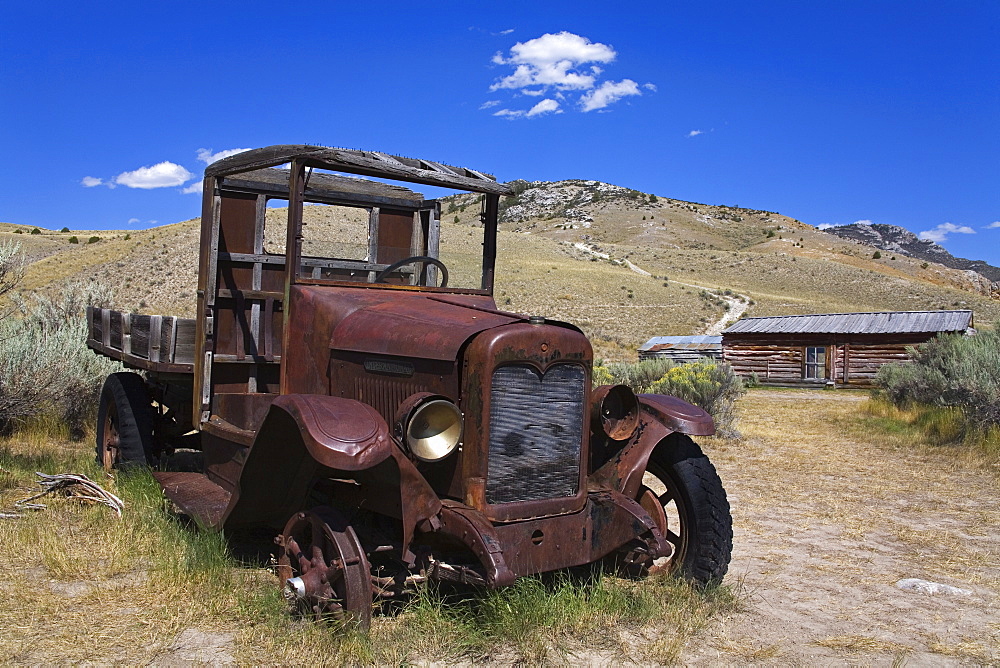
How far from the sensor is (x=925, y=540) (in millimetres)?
6082

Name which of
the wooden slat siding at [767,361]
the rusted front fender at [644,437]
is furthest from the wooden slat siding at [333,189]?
the wooden slat siding at [767,361]

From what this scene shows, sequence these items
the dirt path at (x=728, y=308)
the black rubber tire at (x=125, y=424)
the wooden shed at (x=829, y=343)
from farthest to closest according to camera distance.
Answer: the dirt path at (x=728, y=308) < the wooden shed at (x=829, y=343) < the black rubber tire at (x=125, y=424)

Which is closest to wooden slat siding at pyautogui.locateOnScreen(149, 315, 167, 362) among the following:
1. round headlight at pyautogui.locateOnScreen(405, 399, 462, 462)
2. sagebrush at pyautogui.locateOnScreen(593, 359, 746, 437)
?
round headlight at pyautogui.locateOnScreen(405, 399, 462, 462)

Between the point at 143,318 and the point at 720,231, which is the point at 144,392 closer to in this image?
the point at 143,318

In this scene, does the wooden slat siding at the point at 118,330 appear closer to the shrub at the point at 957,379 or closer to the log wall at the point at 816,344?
the shrub at the point at 957,379

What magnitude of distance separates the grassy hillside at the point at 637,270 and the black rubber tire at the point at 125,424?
6.84ft

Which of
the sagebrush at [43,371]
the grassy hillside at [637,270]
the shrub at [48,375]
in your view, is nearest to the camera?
the sagebrush at [43,371]

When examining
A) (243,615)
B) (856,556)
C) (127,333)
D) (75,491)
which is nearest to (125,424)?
(127,333)

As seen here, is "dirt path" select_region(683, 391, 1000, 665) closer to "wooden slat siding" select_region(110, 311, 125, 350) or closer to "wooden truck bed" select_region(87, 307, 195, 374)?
"wooden truck bed" select_region(87, 307, 195, 374)

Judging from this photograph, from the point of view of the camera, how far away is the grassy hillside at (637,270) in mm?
39656

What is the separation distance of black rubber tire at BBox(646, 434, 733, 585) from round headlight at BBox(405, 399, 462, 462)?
5.06 feet

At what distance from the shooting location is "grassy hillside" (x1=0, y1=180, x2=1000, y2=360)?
130 ft

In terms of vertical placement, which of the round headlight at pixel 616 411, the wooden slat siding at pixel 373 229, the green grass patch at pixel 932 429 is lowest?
the green grass patch at pixel 932 429

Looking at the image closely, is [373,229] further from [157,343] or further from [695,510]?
[695,510]
